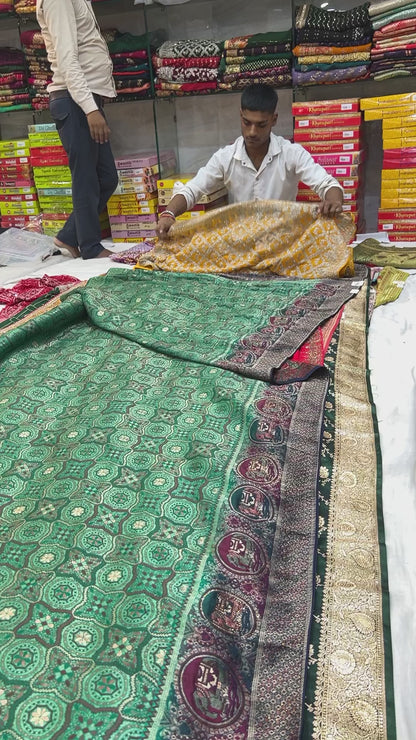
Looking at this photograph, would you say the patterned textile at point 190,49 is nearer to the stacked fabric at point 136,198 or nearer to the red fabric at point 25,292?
the stacked fabric at point 136,198

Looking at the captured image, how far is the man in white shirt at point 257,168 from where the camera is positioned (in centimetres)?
255

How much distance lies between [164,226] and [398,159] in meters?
1.45

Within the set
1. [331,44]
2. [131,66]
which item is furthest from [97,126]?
[331,44]

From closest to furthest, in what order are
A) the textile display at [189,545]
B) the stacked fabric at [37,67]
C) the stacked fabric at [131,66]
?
the textile display at [189,545] → the stacked fabric at [131,66] → the stacked fabric at [37,67]

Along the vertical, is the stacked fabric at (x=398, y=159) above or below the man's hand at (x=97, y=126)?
below

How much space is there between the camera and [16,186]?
14.3 feet

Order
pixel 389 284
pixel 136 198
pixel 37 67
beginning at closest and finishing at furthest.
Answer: pixel 389 284, pixel 136 198, pixel 37 67

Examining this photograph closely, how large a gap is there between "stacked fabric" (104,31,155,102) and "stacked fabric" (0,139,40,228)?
0.80 meters

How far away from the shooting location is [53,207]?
4281mm

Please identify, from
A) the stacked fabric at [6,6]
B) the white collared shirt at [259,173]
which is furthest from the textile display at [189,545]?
the stacked fabric at [6,6]

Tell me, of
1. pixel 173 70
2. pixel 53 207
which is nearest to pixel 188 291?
pixel 173 70

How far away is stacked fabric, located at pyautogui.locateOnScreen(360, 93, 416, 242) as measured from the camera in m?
3.17

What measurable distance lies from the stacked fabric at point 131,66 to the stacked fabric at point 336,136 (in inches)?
40.4

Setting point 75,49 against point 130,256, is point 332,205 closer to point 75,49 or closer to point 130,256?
point 130,256
